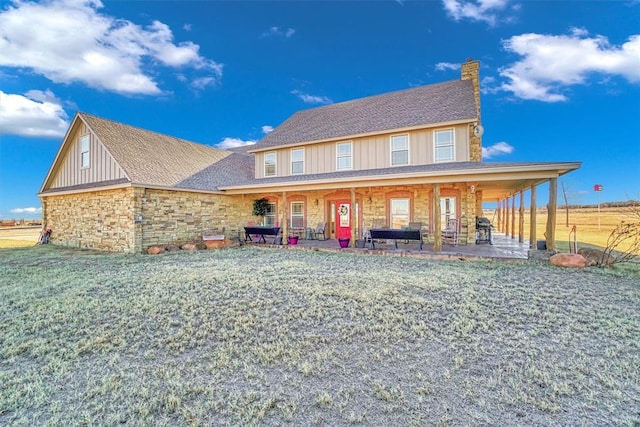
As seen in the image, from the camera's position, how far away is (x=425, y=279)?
666cm

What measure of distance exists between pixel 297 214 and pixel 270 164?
10.1 feet

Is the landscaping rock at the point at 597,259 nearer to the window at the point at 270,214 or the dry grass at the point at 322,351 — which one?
the dry grass at the point at 322,351

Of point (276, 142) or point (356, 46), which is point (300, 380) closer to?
point (276, 142)

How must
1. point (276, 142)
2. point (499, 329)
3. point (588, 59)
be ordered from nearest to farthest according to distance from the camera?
1. point (499, 329)
2. point (588, 59)
3. point (276, 142)

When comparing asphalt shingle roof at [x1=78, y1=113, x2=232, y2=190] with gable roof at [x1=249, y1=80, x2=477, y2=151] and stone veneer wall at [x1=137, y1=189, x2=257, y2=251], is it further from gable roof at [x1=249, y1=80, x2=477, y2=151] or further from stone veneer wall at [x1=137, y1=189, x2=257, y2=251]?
gable roof at [x1=249, y1=80, x2=477, y2=151]

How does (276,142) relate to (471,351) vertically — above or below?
above

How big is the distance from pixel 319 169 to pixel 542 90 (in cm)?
1564

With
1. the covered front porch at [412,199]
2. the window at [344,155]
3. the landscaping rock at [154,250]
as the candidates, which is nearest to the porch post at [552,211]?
the covered front porch at [412,199]

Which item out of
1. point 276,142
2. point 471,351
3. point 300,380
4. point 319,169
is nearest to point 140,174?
point 276,142

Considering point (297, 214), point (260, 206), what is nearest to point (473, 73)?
point (297, 214)

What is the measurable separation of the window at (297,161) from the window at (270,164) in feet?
3.75

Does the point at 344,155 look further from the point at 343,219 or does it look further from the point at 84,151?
the point at 84,151

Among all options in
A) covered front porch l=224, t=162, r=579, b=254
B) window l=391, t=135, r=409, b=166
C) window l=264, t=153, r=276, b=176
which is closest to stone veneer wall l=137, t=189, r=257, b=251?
covered front porch l=224, t=162, r=579, b=254

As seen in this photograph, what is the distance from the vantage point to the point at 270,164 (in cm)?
1587
